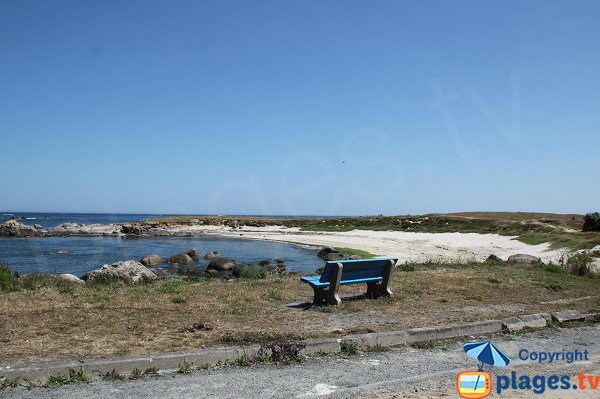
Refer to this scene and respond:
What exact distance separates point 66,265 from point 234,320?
2240 cm

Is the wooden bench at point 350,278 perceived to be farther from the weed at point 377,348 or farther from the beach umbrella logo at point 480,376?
the beach umbrella logo at point 480,376

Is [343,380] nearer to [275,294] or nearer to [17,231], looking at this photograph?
[275,294]

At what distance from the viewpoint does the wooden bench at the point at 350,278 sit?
31.2 feet

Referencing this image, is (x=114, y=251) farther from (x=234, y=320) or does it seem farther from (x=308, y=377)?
(x=308, y=377)

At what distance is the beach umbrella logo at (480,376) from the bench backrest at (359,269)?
3.78m

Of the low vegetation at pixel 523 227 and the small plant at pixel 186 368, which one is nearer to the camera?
the small plant at pixel 186 368

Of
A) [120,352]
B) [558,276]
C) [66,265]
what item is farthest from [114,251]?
[120,352]

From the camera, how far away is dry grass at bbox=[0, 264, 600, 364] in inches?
252

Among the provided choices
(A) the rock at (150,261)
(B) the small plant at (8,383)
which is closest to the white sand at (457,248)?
(A) the rock at (150,261)

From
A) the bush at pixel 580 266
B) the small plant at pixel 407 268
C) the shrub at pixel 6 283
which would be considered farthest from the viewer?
the small plant at pixel 407 268

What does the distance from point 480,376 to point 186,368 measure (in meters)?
3.28

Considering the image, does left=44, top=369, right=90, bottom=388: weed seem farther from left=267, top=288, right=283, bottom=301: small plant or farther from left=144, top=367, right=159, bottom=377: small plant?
left=267, top=288, right=283, bottom=301: small plant

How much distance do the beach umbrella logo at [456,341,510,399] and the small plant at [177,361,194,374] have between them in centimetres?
286

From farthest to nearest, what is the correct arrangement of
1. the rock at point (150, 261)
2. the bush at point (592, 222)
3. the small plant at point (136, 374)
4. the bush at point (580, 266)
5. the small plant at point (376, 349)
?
the bush at point (592, 222) → the rock at point (150, 261) → the bush at point (580, 266) → the small plant at point (376, 349) → the small plant at point (136, 374)
